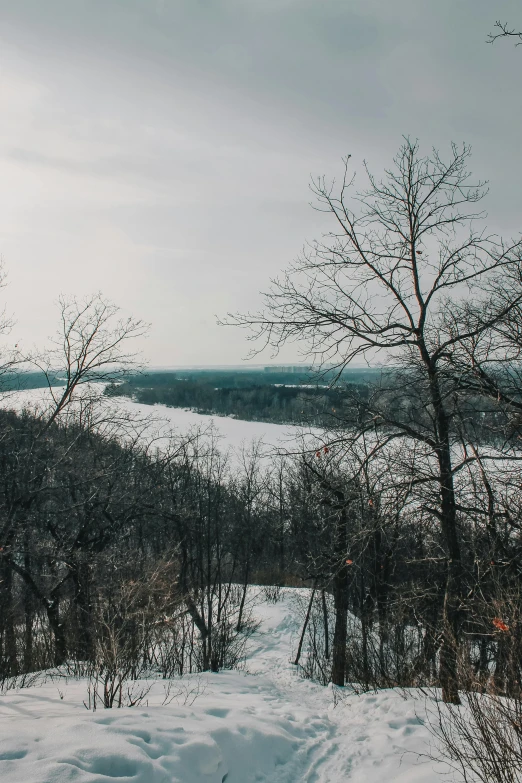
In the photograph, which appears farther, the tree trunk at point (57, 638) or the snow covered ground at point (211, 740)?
the tree trunk at point (57, 638)

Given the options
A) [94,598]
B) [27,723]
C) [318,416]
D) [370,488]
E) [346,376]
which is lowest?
[94,598]

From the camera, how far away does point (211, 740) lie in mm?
4305

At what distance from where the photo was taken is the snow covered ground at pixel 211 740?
3.40m

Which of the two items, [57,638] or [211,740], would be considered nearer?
[211,740]

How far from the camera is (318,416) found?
5.77m

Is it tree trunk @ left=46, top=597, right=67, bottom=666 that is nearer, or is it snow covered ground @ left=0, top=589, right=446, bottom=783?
snow covered ground @ left=0, top=589, right=446, bottom=783

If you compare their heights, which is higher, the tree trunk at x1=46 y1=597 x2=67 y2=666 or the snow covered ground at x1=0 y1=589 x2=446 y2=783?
the snow covered ground at x1=0 y1=589 x2=446 y2=783

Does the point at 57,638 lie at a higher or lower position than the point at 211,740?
lower

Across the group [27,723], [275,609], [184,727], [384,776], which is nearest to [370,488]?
[384,776]

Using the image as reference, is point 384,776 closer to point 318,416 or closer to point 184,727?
point 184,727

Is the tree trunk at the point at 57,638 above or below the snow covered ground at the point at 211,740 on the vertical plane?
below

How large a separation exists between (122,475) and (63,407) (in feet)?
11.9

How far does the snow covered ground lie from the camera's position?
340cm

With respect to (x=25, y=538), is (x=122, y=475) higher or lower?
higher
